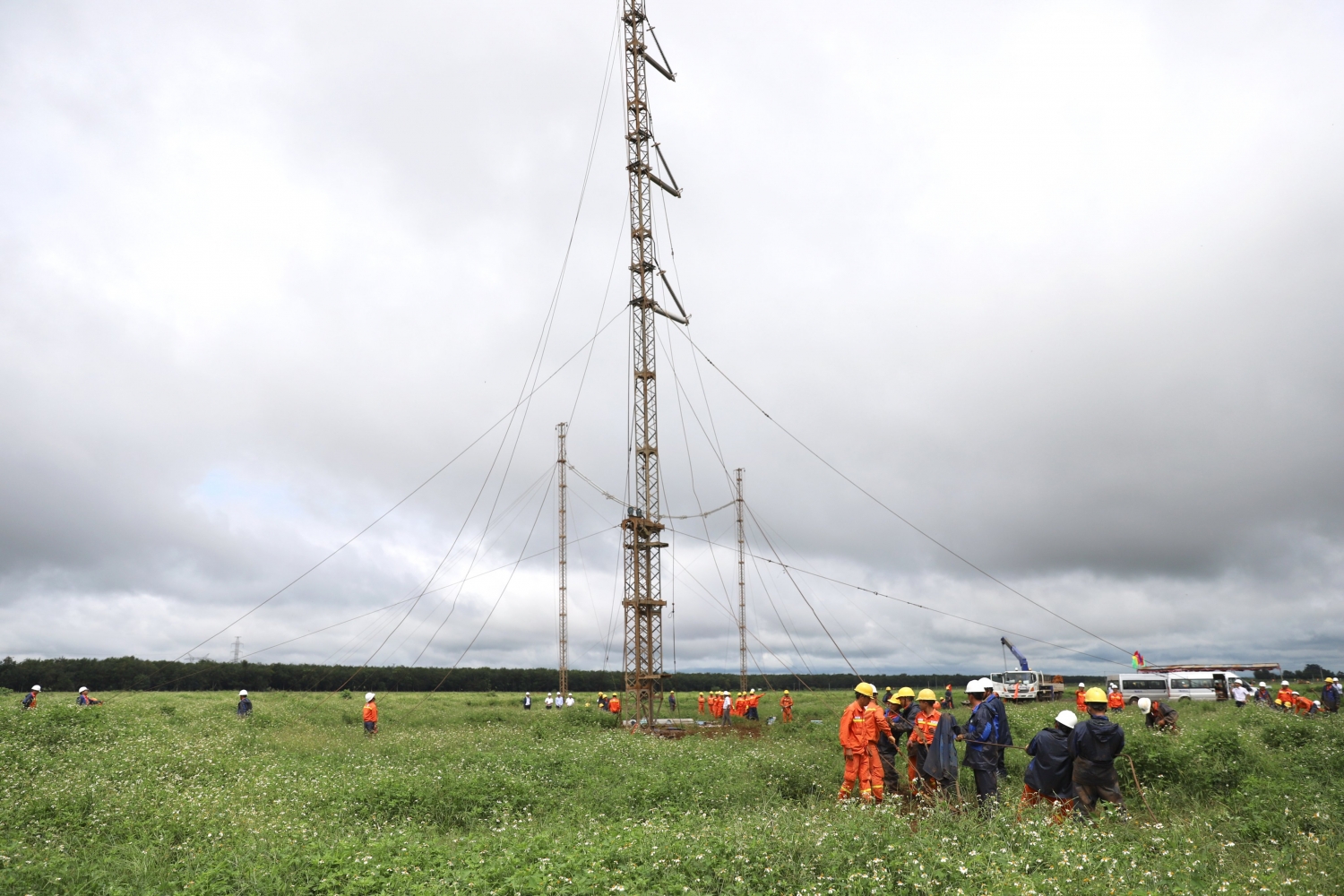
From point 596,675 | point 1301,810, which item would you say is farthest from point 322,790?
point 596,675

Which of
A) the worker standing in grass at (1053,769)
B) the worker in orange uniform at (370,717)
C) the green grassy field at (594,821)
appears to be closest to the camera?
the green grassy field at (594,821)

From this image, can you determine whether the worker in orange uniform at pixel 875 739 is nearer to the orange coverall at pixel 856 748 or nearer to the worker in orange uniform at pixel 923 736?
the orange coverall at pixel 856 748

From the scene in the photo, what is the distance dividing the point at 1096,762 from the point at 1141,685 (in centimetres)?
4665

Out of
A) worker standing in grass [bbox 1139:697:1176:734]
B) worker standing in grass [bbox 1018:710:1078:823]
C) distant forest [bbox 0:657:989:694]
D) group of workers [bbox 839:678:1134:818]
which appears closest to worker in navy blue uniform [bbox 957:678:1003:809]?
group of workers [bbox 839:678:1134:818]

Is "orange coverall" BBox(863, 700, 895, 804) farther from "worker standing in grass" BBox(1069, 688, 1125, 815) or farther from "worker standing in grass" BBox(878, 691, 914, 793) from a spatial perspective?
"worker standing in grass" BBox(1069, 688, 1125, 815)

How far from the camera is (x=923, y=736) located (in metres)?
13.3

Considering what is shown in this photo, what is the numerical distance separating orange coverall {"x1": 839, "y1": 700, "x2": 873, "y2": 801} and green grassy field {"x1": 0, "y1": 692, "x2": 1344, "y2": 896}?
0.75 metres

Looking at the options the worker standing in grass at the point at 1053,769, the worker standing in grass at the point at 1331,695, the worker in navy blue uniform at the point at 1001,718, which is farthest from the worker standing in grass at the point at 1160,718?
the worker standing in grass at the point at 1331,695

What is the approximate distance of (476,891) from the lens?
8766 millimetres

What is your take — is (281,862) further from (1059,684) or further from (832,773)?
(1059,684)

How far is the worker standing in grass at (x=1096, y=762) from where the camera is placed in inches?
441

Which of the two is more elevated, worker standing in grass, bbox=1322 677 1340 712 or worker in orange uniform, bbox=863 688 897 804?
worker in orange uniform, bbox=863 688 897 804

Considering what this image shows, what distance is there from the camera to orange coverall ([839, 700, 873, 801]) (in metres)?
13.4

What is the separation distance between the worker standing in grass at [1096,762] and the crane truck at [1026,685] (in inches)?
1741
